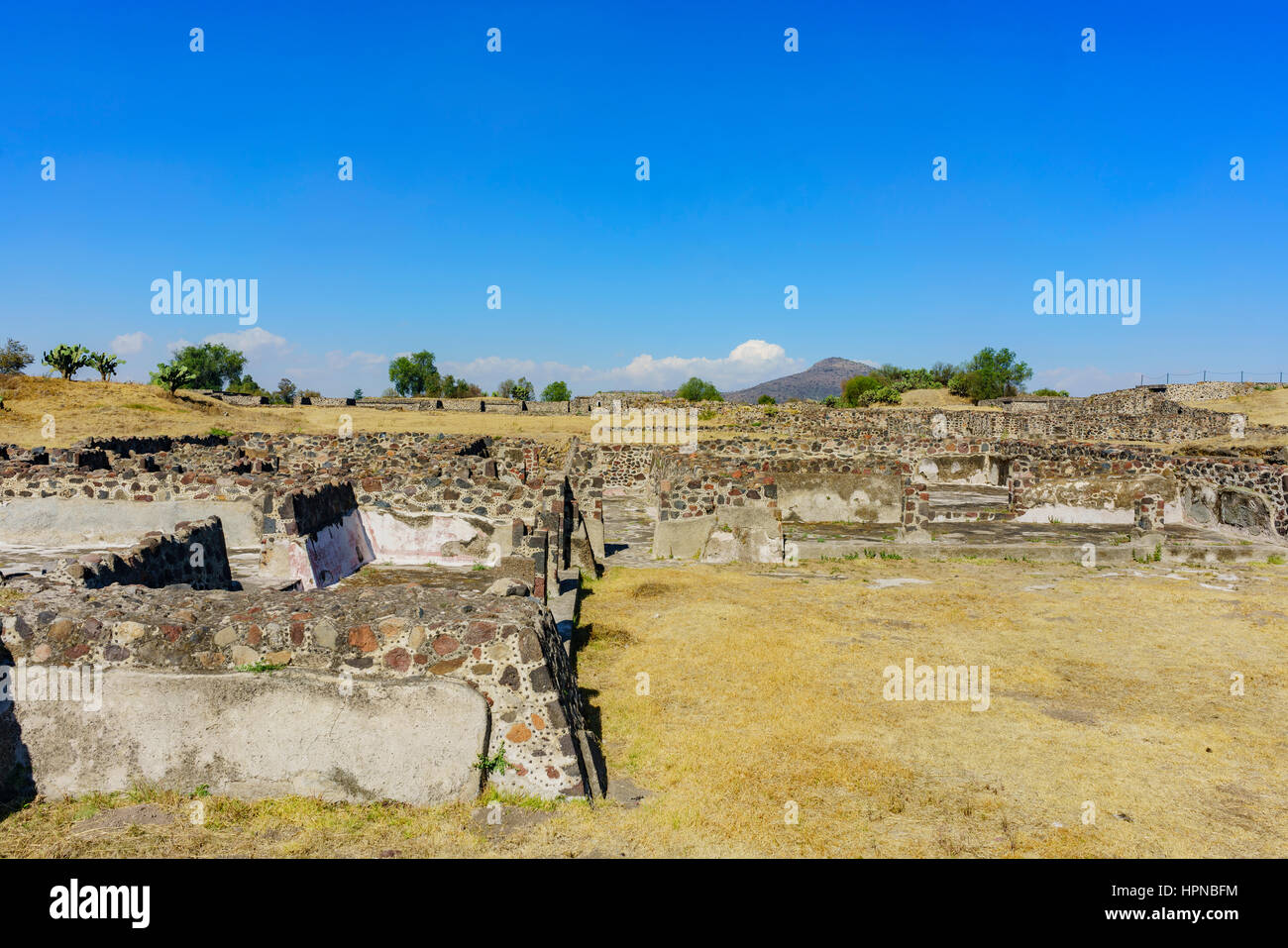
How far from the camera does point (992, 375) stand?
8088 centimetres

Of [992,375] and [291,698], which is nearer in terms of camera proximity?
[291,698]

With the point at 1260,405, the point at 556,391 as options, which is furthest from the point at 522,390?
the point at 1260,405

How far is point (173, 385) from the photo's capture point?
48.3 metres

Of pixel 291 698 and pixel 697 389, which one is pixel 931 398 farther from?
pixel 291 698

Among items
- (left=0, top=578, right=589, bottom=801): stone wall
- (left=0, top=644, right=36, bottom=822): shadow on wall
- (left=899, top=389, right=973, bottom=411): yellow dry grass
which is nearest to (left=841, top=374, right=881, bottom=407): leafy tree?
(left=899, top=389, right=973, bottom=411): yellow dry grass

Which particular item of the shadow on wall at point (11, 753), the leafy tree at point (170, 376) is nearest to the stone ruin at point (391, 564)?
the shadow on wall at point (11, 753)

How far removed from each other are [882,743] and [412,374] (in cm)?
9594

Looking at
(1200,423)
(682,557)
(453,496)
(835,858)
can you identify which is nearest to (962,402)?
(1200,423)

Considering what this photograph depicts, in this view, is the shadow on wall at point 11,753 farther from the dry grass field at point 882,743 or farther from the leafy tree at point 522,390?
the leafy tree at point 522,390

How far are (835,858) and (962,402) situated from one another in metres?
70.4

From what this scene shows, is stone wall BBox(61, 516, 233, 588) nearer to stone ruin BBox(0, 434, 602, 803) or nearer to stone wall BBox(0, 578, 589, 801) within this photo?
stone ruin BBox(0, 434, 602, 803)

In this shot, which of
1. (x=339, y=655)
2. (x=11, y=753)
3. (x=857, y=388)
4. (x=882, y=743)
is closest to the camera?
(x=11, y=753)

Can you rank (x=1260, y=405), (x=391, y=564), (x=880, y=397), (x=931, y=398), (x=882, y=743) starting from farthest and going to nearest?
(x=931, y=398), (x=880, y=397), (x=1260, y=405), (x=391, y=564), (x=882, y=743)

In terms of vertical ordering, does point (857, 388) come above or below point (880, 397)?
above
